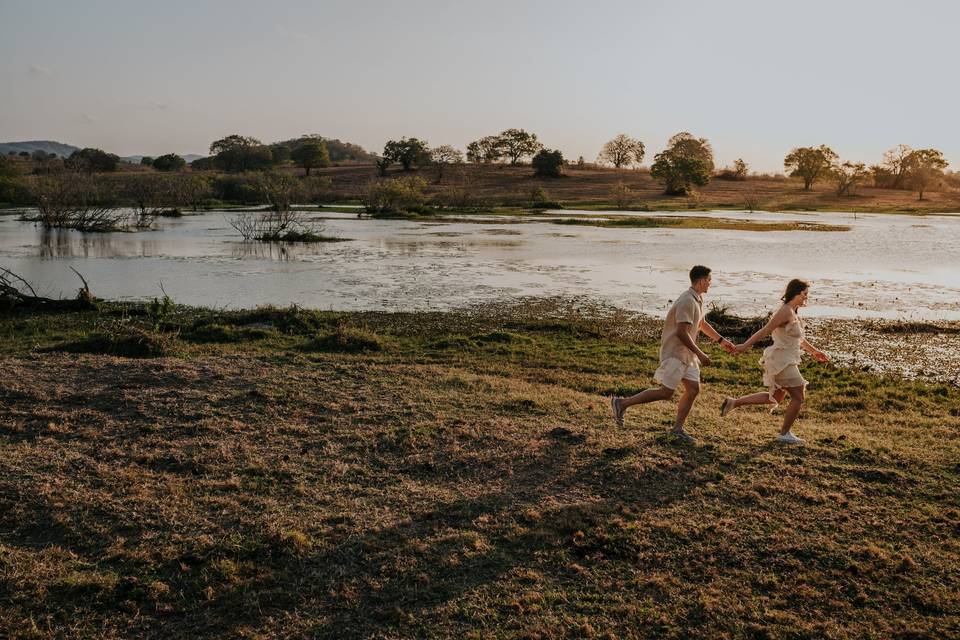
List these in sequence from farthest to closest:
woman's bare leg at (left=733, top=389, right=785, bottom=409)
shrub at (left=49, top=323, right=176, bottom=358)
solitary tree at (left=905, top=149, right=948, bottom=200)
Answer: solitary tree at (left=905, top=149, right=948, bottom=200), shrub at (left=49, top=323, right=176, bottom=358), woman's bare leg at (left=733, top=389, right=785, bottom=409)

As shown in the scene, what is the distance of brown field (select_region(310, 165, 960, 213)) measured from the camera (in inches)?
3321

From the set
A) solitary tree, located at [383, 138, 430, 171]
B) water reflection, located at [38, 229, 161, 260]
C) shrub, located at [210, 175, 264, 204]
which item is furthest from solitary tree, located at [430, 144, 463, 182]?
water reflection, located at [38, 229, 161, 260]

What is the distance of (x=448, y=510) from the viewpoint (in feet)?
20.4

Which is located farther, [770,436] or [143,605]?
[770,436]

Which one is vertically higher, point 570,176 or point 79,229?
point 570,176

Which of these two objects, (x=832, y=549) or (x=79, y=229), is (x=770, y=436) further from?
(x=79, y=229)

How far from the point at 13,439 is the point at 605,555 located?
6.67m

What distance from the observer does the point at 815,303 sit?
65.5 feet

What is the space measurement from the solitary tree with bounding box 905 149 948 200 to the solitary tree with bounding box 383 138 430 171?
7901 cm

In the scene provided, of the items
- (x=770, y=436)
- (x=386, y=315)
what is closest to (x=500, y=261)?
(x=386, y=315)

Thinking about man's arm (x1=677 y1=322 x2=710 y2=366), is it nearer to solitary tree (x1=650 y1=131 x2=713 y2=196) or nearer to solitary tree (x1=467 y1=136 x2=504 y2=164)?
solitary tree (x1=650 y1=131 x2=713 y2=196)

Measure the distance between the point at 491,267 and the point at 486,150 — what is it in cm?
11961

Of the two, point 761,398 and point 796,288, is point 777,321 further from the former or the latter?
point 761,398

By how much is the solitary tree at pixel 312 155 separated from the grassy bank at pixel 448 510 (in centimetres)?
11600
